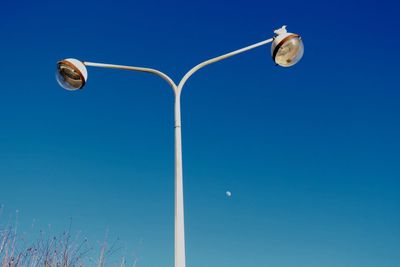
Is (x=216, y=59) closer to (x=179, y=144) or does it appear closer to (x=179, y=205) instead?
(x=179, y=144)

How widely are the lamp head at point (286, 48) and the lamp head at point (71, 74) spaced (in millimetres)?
2070

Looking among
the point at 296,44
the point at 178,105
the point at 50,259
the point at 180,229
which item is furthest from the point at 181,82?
the point at 50,259

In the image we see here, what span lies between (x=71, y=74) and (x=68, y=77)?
7 cm

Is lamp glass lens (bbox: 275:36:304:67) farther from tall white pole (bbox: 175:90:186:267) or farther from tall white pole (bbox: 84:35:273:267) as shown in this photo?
A: tall white pole (bbox: 175:90:186:267)

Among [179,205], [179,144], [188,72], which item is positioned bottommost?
[179,205]

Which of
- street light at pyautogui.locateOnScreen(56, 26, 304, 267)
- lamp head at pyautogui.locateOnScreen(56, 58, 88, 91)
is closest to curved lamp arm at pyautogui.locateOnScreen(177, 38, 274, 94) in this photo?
street light at pyautogui.locateOnScreen(56, 26, 304, 267)

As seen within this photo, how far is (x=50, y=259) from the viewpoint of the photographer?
6977 mm

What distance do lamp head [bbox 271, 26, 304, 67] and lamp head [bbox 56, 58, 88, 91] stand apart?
207cm

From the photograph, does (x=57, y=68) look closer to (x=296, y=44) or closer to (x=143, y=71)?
(x=143, y=71)

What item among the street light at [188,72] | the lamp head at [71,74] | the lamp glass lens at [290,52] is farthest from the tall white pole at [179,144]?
the lamp glass lens at [290,52]

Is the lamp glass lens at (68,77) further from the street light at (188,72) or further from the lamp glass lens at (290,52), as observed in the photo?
the lamp glass lens at (290,52)

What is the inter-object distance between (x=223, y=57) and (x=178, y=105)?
0.85 m

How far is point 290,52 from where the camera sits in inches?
193

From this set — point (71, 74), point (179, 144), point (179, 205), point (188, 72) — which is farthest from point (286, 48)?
point (71, 74)
